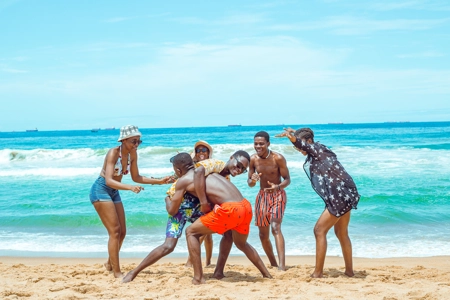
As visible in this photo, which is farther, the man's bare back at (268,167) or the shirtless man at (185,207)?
the man's bare back at (268,167)

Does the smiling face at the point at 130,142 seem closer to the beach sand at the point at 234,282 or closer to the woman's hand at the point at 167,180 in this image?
the woman's hand at the point at 167,180

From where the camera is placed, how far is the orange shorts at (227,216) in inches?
200

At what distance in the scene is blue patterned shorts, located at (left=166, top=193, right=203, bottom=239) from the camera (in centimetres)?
539

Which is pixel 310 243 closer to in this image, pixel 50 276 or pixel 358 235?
pixel 358 235

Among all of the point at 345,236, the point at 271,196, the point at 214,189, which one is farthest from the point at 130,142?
the point at 345,236

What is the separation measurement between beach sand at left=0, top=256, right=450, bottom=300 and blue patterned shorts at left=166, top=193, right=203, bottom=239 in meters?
0.57

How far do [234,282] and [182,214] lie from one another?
964 millimetres

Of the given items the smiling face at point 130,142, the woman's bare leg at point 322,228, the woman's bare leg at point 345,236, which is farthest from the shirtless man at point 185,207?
the woman's bare leg at point 345,236

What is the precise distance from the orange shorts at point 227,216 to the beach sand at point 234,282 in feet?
2.14

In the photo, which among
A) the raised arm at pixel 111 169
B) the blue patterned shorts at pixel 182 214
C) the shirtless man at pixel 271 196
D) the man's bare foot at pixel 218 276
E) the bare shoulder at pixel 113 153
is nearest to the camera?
the blue patterned shorts at pixel 182 214

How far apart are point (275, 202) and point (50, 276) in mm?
2818

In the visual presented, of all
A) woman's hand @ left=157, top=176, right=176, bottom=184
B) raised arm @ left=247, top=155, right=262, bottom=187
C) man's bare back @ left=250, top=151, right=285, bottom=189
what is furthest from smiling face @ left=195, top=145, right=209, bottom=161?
man's bare back @ left=250, top=151, right=285, bottom=189

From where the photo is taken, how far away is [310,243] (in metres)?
8.41

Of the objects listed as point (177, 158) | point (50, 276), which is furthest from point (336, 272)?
point (50, 276)
